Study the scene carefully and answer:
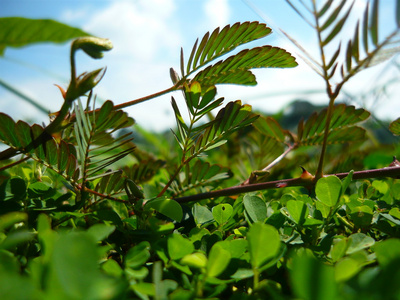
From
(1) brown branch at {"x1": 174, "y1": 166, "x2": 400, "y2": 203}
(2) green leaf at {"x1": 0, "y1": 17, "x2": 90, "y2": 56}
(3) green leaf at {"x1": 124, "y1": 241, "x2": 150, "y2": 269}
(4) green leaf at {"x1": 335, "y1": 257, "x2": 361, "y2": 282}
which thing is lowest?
(1) brown branch at {"x1": 174, "y1": 166, "x2": 400, "y2": 203}

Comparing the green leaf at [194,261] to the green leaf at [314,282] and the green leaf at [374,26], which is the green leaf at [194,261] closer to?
the green leaf at [314,282]

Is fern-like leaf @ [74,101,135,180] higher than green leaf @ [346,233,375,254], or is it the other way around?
fern-like leaf @ [74,101,135,180]

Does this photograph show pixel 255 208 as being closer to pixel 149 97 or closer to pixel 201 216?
pixel 201 216

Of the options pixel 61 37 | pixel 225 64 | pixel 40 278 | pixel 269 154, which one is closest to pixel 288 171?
pixel 269 154

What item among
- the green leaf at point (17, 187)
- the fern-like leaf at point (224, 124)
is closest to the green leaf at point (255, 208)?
the fern-like leaf at point (224, 124)

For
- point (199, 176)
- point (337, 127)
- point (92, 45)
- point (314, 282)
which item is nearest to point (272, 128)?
point (337, 127)

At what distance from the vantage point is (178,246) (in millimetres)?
376

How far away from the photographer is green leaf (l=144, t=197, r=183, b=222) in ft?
1.51

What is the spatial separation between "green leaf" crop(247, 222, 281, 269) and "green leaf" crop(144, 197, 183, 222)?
159mm

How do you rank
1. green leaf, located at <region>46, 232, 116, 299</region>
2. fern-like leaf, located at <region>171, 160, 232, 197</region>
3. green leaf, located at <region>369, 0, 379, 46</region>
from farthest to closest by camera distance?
fern-like leaf, located at <region>171, 160, 232, 197</region> < green leaf, located at <region>369, 0, 379, 46</region> < green leaf, located at <region>46, 232, 116, 299</region>

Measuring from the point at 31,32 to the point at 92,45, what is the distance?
0.83 ft

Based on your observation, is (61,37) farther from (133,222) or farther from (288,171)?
(288,171)

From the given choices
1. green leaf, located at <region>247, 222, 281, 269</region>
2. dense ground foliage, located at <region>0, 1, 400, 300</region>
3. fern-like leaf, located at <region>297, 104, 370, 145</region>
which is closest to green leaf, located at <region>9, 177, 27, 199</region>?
dense ground foliage, located at <region>0, 1, 400, 300</region>

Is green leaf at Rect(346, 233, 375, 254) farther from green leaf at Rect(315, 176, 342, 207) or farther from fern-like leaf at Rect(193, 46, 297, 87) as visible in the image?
fern-like leaf at Rect(193, 46, 297, 87)
